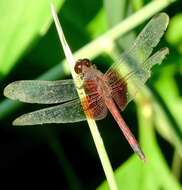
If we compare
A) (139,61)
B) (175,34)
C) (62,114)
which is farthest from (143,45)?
(62,114)

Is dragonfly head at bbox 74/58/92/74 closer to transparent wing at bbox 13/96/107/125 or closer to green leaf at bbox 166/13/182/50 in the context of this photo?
transparent wing at bbox 13/96/107/125

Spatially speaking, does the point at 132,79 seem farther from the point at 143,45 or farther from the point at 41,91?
the point at 41,91

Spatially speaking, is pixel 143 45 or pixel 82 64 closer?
pixel 82 64

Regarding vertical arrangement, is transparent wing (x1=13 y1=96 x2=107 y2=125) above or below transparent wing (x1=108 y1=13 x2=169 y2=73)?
below

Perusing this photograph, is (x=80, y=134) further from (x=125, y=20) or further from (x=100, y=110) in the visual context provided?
(x=125, y=20)

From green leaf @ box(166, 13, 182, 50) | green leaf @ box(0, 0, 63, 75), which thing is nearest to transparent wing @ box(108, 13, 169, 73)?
green leaf @ box(166, 13, 182, 50)

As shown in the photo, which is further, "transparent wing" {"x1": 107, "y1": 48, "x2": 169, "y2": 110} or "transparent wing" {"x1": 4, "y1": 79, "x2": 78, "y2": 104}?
"transparent wing" {"x1": 107, "y1": 48, "x2": 169, "y2": 110}

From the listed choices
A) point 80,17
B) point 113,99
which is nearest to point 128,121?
point 113,99
